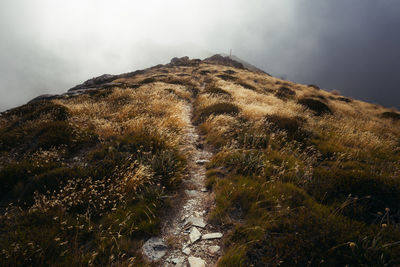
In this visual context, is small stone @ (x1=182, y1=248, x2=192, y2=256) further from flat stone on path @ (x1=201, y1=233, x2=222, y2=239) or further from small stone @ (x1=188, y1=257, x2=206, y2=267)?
flat stone on path @ (x1=201, y1=233, x2=222, y2=239)

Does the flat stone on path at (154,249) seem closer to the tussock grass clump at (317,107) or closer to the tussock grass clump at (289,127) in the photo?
the tussock grass clump at (289,127)

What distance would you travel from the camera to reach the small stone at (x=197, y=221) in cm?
348

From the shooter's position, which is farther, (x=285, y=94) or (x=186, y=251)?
(x=285, y=94)

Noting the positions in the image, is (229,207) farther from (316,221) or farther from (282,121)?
(282,121)

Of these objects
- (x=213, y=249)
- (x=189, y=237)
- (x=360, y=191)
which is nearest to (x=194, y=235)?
(x=189, y=237)

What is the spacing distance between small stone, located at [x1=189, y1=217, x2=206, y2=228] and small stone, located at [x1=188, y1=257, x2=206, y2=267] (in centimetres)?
68

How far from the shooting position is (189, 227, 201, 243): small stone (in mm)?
3164

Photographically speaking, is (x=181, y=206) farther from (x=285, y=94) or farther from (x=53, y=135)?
(x=285, y=94)

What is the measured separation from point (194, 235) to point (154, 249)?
78cm

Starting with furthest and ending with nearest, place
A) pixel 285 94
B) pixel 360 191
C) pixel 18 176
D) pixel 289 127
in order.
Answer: pixel 285 94
pixel 289 127
pixel 18 176
pixel 360 191

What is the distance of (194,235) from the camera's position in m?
3.25

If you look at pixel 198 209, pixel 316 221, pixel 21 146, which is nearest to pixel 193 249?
pixel 198 209

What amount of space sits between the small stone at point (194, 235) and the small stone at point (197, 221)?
122mm

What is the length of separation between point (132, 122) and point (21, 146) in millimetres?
3943
